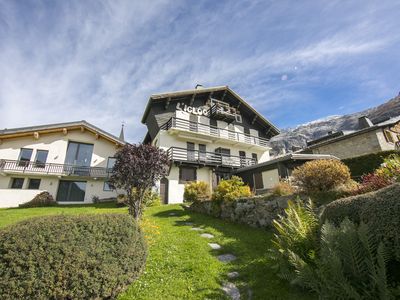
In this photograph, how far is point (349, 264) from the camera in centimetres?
299

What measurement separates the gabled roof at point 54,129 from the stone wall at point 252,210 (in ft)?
49.9

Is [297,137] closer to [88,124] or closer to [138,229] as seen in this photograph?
[88,124]

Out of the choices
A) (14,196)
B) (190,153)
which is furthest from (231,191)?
(14,196)

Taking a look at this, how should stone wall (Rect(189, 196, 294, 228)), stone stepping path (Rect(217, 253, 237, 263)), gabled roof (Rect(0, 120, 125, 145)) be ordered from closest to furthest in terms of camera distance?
stone stepping path (Rect(217, 253, 237, 263)), stone wall (Rect(189, 196, 294, 228)), gabled roof (Rect(0, 120, 125, 145))

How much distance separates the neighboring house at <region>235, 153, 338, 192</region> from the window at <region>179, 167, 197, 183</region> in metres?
5.49

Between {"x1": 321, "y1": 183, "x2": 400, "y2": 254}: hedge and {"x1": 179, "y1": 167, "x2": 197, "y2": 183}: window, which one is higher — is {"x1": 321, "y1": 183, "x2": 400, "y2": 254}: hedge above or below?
below

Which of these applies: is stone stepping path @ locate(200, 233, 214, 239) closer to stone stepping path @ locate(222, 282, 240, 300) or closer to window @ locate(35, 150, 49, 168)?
stone stepping path @ locate(222, 282, 240, 300)

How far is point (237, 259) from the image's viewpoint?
5.91 meters

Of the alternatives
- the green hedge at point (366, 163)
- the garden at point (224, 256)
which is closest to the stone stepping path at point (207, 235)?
the garden at point (224, 256)

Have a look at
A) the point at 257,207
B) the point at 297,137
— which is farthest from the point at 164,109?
the point at 297,137

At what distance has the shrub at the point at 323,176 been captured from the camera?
7.39m

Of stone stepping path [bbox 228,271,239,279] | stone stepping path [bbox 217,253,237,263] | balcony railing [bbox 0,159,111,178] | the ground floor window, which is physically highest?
balcony railing [bbox 0,159,111,178]

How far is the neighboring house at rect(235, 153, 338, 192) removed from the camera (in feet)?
62.6

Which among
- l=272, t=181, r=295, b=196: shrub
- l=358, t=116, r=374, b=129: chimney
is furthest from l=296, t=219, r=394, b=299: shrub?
l=358, t=116, r=374, b=129: chimney
